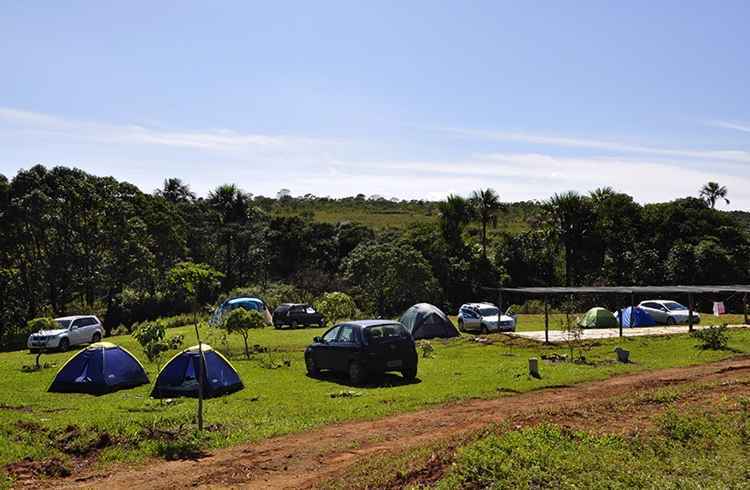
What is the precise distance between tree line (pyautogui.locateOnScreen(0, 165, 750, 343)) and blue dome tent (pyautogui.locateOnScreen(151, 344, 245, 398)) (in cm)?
2085

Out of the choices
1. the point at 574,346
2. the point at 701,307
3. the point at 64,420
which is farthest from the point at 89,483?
the point at 701,307

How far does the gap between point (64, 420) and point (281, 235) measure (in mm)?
51474

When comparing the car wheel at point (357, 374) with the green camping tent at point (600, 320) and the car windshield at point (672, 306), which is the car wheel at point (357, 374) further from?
the car windshield at point (672, 306)

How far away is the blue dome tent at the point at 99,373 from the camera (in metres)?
17.8

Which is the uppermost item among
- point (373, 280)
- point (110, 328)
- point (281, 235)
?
point (281, 235)

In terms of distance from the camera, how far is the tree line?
41188mm

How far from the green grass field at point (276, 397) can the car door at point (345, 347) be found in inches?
20.6

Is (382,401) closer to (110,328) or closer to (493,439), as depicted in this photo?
(493,439)

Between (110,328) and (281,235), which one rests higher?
(281,235)

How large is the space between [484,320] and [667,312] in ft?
33.7

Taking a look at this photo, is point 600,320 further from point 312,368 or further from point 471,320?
point 312,368

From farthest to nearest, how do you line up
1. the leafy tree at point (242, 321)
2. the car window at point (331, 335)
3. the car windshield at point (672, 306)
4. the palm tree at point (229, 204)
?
the palm tree at point (229, 204), the car windshield at point (672, 306), the leafy tree at point (242, 321), the car window at point (331, 335)

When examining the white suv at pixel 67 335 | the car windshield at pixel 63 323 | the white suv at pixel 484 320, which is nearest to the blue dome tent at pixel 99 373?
the white suv at pixel 67 335

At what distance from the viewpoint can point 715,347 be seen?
74.2 feet
